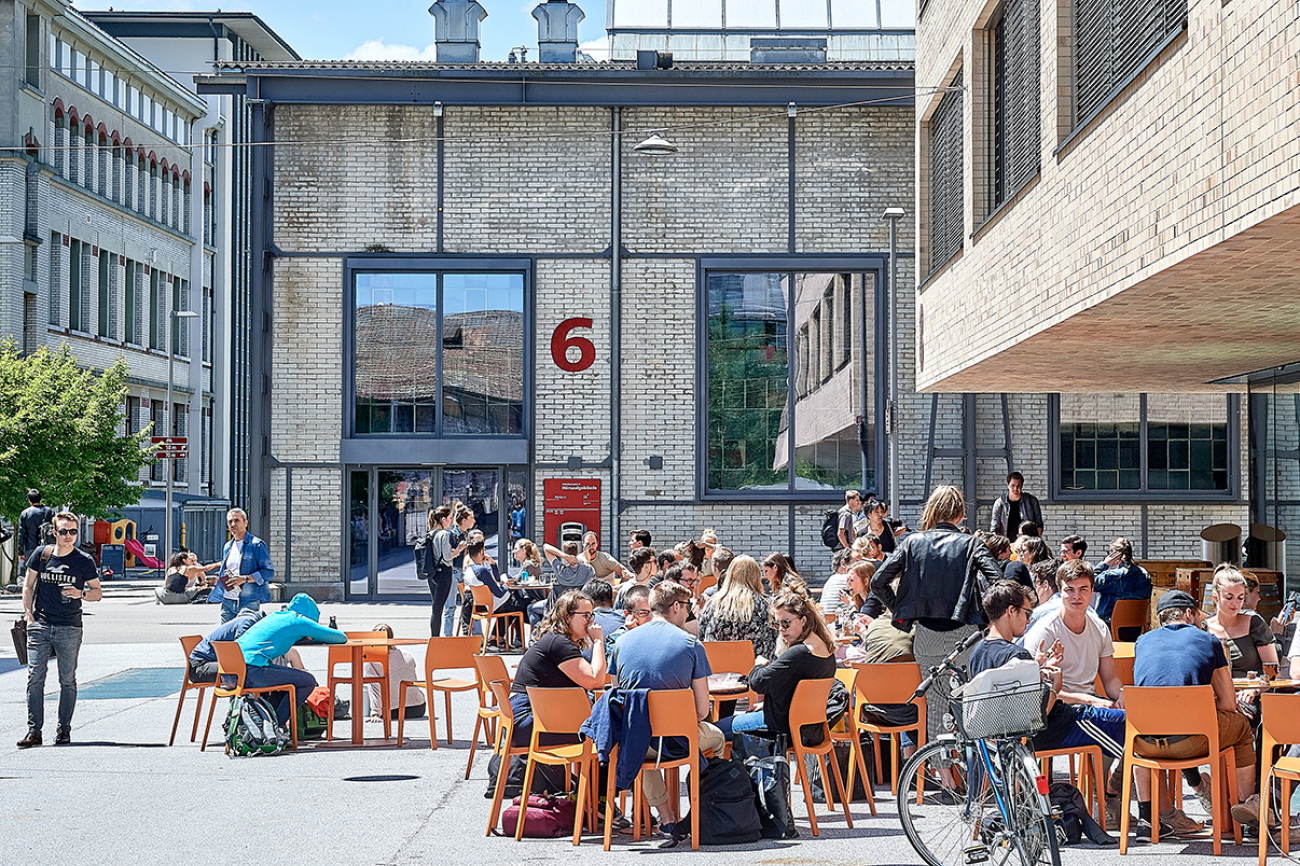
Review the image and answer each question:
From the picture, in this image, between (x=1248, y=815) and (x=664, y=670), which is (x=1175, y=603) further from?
(x=664, y=670)

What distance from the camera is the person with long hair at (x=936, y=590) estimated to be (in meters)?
9.38

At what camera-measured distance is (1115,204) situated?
34.4ft

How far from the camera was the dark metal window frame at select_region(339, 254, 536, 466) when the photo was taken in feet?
84.8

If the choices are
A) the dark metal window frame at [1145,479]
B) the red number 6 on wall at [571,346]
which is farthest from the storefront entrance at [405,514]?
the dark metal window frame at [1145,479]

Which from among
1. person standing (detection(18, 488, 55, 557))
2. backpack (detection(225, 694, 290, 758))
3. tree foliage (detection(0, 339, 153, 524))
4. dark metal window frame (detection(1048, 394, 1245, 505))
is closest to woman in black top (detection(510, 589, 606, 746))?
backpack (detection(225, 694, 290, 758))

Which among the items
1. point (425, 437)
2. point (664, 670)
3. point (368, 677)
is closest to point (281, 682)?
point (368, 677)

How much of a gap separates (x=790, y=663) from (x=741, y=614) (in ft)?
6.05

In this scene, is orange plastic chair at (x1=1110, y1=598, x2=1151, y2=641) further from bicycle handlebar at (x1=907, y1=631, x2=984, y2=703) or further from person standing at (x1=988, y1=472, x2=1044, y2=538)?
bicycle handlebar at (x1=907, y1=631, x2=984, y2=703)

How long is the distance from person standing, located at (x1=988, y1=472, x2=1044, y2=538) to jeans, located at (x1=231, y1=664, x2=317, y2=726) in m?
9.62

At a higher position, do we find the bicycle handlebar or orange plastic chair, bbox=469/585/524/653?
the bicycle handlebar

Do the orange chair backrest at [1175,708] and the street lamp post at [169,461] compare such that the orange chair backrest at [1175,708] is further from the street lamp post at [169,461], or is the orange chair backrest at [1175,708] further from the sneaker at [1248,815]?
the street lamp post at [169,461]

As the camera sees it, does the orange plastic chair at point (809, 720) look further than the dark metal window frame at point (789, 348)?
No

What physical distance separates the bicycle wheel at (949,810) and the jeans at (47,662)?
7.19 m

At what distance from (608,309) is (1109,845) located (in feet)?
61.1
